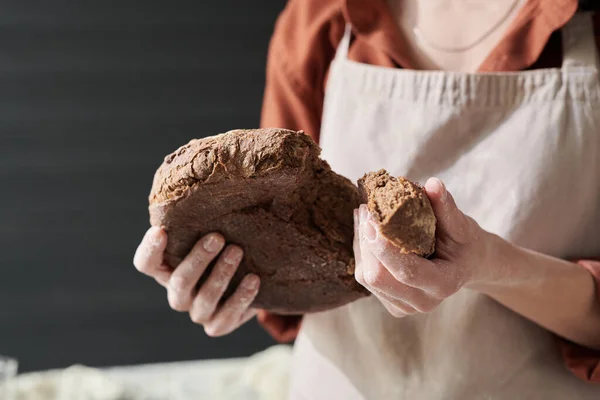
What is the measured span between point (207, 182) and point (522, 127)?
53 centimetres

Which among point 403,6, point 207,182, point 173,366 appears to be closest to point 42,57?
point 173,366

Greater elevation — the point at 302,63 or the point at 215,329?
the point at 302,63

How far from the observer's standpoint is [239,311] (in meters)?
1.08

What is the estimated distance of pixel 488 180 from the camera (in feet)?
3.38

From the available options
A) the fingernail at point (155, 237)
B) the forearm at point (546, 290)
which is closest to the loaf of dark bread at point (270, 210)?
the fingernail at point (155, 237)

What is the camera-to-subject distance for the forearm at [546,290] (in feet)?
2.84

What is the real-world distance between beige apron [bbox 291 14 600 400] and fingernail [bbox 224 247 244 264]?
26 cm

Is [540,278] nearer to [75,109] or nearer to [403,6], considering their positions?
[403,6]

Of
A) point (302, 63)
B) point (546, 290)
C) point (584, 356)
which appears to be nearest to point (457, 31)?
point (302, 63)

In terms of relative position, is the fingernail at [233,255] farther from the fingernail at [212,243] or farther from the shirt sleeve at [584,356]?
the shirt sleeve at [584,356]

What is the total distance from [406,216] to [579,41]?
55 cm

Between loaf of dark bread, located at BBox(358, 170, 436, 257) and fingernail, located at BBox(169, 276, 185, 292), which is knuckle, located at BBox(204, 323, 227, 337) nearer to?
fingernail, located at BBox(169, 276, 185, 292)

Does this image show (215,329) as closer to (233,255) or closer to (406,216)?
(233,255)

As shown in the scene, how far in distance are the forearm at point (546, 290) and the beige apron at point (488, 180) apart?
0.20 feet
